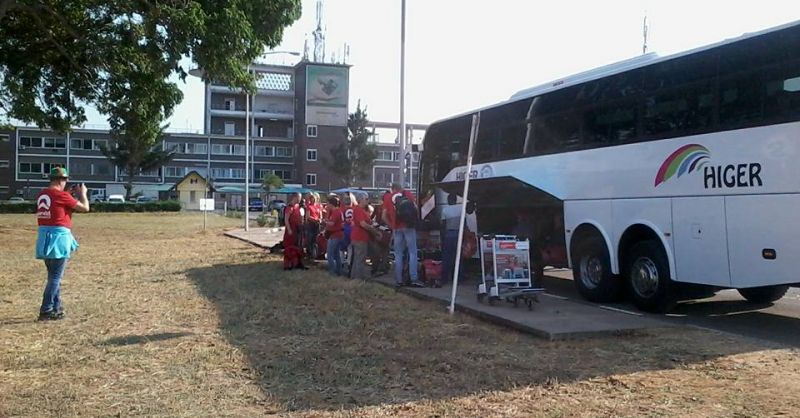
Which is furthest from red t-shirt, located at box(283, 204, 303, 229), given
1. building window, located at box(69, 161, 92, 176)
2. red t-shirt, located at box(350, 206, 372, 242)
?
building window, located at box(69, 161, 92, 176)

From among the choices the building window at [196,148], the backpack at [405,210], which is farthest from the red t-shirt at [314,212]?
the building window at [196,148]

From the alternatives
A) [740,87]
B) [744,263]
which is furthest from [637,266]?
[740,87]

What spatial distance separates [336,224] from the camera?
1425cm

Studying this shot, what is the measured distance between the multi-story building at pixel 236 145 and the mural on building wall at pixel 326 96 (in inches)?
4.9

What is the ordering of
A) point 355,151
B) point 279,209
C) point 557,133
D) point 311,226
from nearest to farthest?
point 557,133 < point 311,226 < point 279,209 < point 355,151

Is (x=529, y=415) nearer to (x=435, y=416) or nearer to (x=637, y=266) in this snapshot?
(x=435, y=416)

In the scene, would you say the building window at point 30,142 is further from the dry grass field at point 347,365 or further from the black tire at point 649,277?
the black tire at point 649,277

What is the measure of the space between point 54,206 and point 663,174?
8233mm

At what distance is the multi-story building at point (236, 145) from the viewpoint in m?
88.9

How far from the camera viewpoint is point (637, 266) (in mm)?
10148

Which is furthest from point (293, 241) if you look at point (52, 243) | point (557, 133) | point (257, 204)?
point (257, 204)

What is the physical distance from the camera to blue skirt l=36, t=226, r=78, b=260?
8695 millimetres

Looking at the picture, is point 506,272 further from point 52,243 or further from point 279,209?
point 279,209

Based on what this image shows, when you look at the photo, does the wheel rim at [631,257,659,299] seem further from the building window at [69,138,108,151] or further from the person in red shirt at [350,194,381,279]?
the building window at [69,138,108,151]
